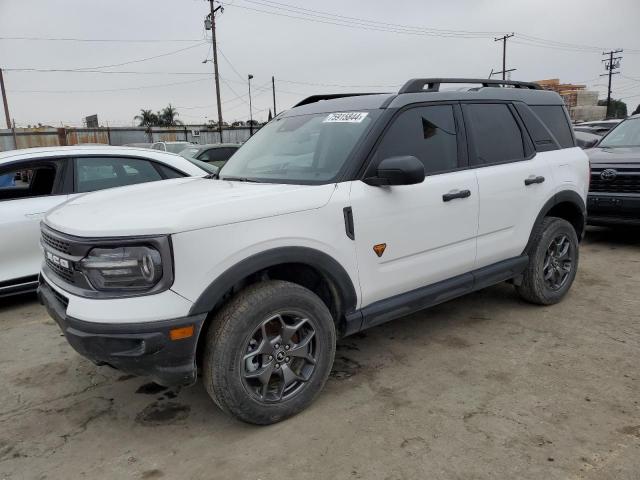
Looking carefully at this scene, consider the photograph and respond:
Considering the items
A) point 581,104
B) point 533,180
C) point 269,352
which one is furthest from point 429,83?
point 581,104

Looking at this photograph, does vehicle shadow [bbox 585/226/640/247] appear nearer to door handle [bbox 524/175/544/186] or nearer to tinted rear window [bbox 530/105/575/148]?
tinted rear window [bbox 530/105/575/148]

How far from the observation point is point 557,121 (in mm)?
4512

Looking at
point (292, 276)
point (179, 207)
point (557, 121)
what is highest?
point (557, 121)

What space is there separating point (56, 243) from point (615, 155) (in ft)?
21.9

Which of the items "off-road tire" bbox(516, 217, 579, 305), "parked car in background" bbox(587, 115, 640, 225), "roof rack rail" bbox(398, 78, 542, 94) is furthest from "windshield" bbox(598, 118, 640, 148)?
"roof rack rail" bbox(398, 78, 542, 94)

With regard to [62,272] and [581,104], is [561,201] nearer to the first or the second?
[62,272]

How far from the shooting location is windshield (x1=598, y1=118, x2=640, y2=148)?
23.5 feet

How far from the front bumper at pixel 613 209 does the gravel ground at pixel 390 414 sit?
2575 mm

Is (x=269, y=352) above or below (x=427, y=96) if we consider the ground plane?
below

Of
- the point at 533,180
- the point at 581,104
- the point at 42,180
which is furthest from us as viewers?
the point at 581,104

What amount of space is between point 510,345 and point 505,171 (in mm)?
1319

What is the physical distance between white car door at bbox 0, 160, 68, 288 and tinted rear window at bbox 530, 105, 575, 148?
4.56 m

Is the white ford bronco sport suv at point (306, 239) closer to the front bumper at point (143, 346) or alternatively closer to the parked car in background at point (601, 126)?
the front bumper at point (143, 346)

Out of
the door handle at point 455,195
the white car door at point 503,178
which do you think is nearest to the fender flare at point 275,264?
the door handle at point 455,195
